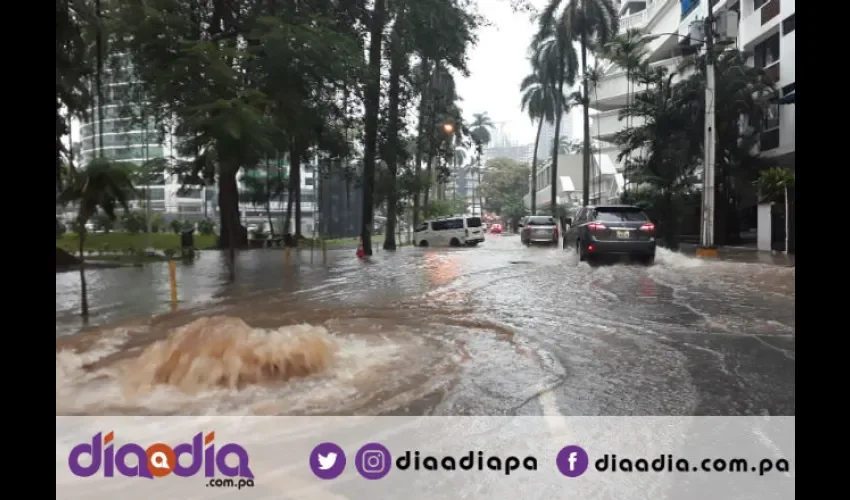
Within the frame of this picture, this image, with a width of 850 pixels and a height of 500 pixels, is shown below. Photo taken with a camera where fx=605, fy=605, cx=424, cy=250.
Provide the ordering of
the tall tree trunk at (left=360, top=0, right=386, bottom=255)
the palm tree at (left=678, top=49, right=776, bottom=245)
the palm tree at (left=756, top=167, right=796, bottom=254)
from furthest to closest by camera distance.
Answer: the palm tree at (left=678, top=49, right=776, bottom=245) → the palm tree at (left=756, top=167, right=796, bottom=254) → the tall tree trunk at (left=360, top=0, right=386, bottom=255)

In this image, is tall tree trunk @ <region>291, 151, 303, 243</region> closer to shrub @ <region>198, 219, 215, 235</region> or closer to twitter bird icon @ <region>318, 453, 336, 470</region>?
shrub @ <region>198, 219, 215, 235</region>

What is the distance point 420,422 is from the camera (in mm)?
3262

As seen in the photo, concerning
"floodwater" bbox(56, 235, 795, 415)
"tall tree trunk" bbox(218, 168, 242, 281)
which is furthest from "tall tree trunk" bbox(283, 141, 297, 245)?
"tall tree trunk" bbox(218, 168, 242, 281)

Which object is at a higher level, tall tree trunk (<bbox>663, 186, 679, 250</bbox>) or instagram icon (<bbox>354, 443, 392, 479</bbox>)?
tall tree trunk (<bbox>663, 186, 679, 250</bbox>)

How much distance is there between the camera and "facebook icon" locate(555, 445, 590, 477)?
8.56 feet

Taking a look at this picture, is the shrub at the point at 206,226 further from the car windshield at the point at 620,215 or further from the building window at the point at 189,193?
the car windshield at the point at 620,215

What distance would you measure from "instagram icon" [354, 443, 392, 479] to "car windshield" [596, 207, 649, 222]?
9256mm

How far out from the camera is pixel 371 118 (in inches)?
532

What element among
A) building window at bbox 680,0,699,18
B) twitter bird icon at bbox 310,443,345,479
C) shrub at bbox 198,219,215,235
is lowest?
twitter bird icon at bbox 310,443,345,479

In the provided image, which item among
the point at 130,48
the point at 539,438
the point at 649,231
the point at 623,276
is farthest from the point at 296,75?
the point at 649,231

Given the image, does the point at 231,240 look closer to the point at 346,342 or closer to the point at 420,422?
the point at 346,342

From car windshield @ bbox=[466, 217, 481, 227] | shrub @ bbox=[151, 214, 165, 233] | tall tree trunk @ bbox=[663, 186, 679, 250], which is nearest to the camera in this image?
shrub @ bbox=[151, 214, 165, 233]

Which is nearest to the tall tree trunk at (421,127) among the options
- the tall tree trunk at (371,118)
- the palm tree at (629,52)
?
the tall tree trunk at (371,118)

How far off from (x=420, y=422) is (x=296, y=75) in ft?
15.6
